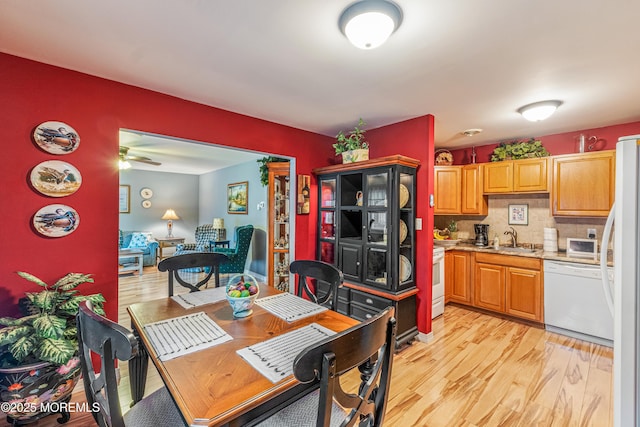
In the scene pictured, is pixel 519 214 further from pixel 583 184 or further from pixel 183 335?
pixel 183 335

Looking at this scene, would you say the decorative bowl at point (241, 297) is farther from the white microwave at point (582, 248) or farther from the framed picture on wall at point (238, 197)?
the framed picture on wall at point (238, 197)

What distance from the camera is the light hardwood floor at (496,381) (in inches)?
75.4

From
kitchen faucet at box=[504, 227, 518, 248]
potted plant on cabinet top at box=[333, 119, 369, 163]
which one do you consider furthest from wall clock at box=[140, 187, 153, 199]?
kitchen faucet at box=[504, 227, 518, 248]

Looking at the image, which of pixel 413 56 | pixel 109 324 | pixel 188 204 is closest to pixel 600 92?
pixel 413 56

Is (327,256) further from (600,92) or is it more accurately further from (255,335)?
(600,92)

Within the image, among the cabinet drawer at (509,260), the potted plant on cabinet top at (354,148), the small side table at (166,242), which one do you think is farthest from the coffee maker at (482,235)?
the small side table at (166,242)

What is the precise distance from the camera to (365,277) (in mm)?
3088

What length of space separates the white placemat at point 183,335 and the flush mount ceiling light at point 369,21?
1718 millimetres

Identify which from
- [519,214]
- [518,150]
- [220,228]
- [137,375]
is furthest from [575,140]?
[220,228]

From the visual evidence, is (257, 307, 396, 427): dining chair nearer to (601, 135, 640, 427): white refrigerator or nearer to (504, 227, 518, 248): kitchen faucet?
(601, 135, 640, 427): white refrigerator

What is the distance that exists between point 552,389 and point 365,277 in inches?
69.4

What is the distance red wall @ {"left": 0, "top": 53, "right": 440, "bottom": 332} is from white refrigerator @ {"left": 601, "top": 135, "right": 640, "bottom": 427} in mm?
2987

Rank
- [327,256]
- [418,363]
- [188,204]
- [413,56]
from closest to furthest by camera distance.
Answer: [413,56] → [418,363] → [327,256] → [188,204]

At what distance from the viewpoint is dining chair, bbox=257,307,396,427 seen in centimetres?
79
